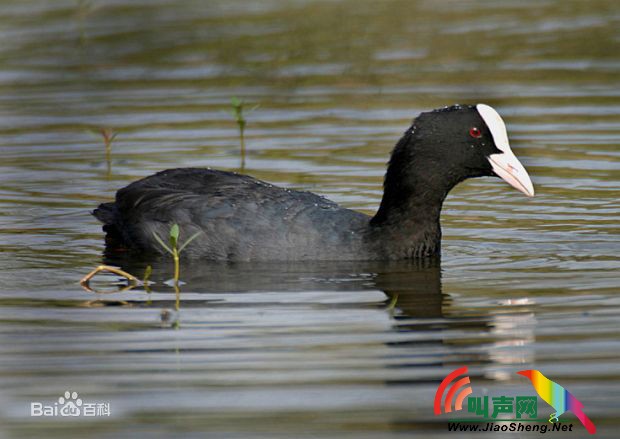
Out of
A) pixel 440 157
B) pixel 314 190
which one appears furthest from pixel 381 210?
pixel 314 190

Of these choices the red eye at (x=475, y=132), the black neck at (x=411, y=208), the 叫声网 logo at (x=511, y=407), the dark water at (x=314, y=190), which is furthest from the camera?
the black neck at (x=411, y=208)

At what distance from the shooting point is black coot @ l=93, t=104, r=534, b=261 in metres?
7.31

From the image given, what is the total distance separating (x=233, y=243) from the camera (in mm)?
7398

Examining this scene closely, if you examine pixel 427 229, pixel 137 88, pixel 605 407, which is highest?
pixel 137 88

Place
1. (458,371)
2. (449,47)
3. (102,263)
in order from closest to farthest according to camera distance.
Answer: (458,371)
(102,263)
(449,47)

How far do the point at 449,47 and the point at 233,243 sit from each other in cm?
726

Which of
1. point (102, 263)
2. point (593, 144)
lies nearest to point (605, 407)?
point (102, 263)

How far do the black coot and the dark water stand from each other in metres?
0.15

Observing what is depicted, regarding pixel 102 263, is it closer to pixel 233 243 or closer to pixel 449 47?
pixel 233 243

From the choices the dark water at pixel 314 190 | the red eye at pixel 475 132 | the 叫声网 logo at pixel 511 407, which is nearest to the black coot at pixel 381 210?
the red eye at pixel 475 132
